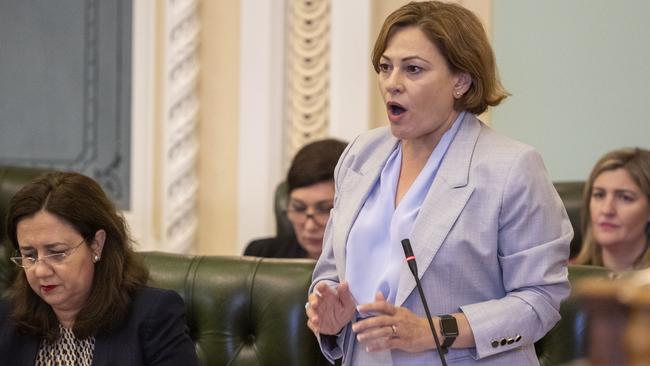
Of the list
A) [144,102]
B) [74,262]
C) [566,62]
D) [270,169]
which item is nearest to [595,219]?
[566,62]

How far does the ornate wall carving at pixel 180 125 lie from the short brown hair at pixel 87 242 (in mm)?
1958

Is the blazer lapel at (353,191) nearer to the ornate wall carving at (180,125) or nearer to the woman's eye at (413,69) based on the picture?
the woman's eye at (413,69)

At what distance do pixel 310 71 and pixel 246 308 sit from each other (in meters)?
1.92

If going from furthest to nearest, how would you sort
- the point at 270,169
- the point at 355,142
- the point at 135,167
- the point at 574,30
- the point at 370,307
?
the point at 135,167 → the point at 270,169 → the point at 574,30 → the point at 355,142 → the point at 370,307

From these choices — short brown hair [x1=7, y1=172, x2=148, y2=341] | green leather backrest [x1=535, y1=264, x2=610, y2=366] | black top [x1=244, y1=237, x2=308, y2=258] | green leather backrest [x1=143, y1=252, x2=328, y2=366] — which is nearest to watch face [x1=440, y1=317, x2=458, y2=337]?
green leather backrest [x1=535, y1=264, x2=610, y2=366]

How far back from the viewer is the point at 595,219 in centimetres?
364

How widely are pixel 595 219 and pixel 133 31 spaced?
2293mm

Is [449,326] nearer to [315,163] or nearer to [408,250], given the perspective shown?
[408,250]

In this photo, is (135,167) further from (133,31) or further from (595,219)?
(595,219)

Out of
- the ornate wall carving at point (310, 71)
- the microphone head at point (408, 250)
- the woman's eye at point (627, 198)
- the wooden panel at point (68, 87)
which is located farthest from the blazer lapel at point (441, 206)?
the wooden panel at point (68, 87)

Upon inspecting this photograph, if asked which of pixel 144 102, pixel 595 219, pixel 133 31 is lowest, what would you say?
pixel 595 219

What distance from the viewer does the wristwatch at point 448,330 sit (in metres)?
2.04

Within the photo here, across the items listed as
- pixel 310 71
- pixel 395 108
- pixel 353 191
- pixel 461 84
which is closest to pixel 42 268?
pixel 353 191

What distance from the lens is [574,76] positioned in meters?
4.05
